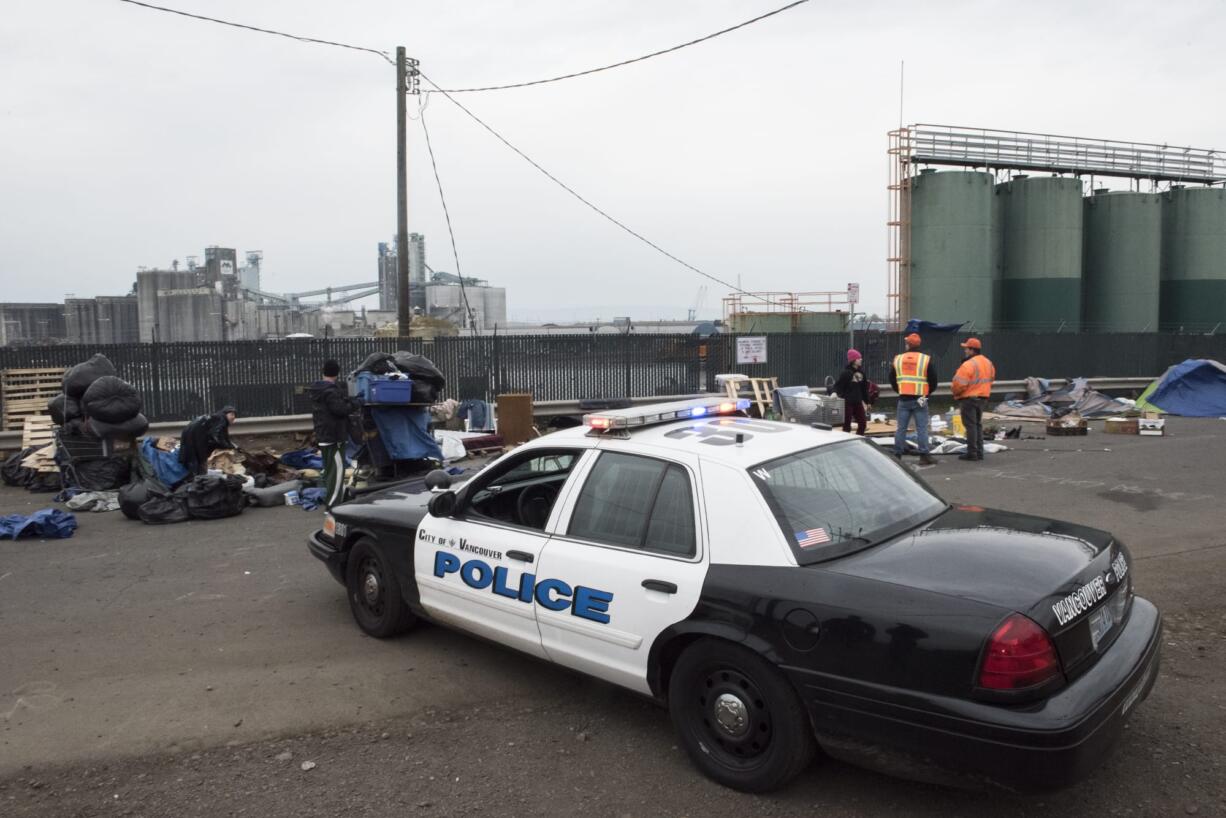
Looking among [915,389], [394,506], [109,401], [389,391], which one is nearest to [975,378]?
[915,389]

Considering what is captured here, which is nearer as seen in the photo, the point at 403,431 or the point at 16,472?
the point at 403,431

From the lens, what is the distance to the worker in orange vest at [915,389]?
38.7 ft

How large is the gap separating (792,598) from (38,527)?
27.9ft

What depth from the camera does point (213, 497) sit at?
9.81 metres

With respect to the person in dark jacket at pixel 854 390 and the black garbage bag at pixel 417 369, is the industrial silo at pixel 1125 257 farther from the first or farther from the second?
the black garbage bag at pixel 417 369

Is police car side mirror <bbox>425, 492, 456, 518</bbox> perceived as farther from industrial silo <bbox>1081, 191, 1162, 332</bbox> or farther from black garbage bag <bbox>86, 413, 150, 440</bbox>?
industrial silo <bbox>1081, 191, 1162, 332</bbox>

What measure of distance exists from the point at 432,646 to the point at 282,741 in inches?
49.4

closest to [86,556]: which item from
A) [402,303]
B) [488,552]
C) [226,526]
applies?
[226,526]

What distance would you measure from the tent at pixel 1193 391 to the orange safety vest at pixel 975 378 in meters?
9.62

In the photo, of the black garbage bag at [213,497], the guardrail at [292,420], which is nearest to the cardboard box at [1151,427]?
the guardrail at [292,420]

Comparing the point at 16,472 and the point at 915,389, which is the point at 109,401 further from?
the point at 915,389

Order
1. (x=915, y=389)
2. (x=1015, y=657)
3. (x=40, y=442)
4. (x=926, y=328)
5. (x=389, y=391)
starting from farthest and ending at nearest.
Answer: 1. (x=926, y=328)
2. (x=40, y=442)
3. (x=915, y=389)
4. (x=389, y=391)
5. (x=1015, y=657)

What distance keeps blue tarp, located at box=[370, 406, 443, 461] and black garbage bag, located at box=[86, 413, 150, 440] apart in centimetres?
350

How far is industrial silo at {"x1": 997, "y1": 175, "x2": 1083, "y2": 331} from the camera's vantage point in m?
29.7
